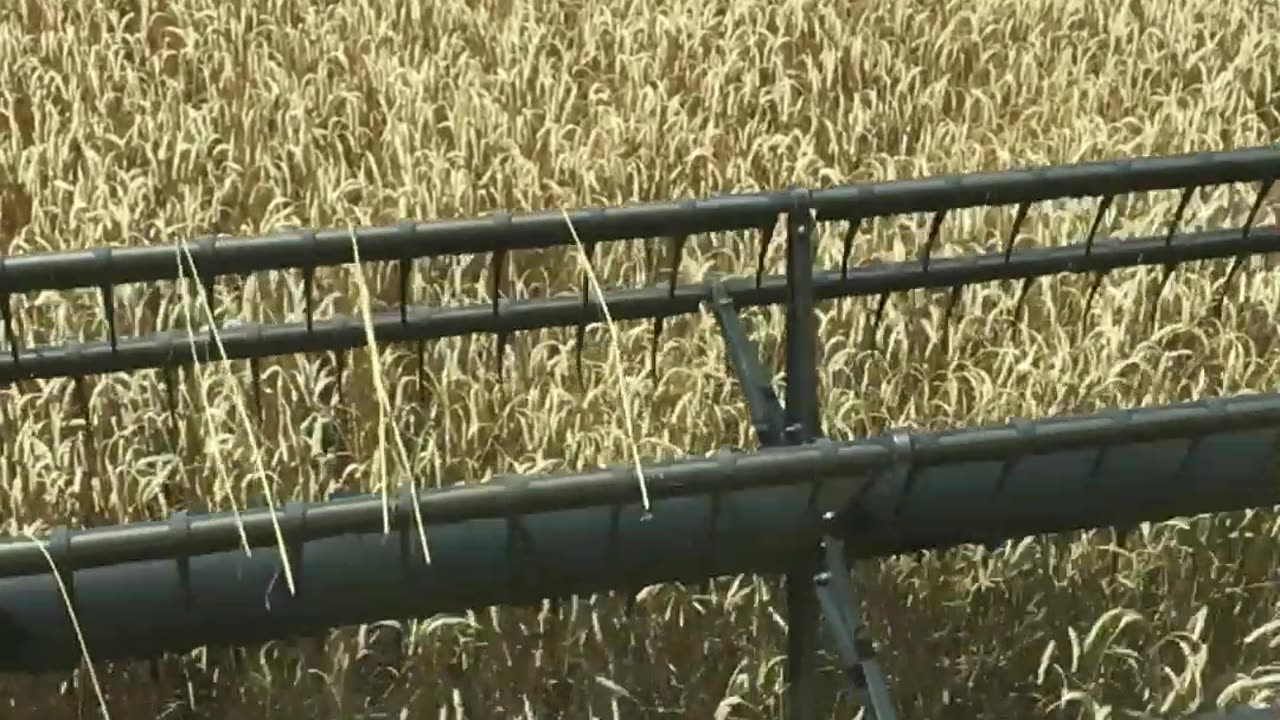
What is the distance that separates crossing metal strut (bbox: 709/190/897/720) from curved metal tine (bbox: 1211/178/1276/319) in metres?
0.85

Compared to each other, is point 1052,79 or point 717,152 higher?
point 1052,79

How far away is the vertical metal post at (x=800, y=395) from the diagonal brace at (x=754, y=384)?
1.3 inches

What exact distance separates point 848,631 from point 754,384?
0.43 m

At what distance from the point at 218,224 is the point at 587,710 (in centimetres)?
177

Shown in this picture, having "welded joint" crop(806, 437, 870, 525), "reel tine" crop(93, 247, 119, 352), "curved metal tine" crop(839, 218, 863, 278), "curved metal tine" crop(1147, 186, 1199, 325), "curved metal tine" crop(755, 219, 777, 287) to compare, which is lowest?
"welded joint" crop(806, 437, 870, 525)

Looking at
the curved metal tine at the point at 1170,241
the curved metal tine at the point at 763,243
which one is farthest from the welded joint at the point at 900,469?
the curved metal tine at the point at 1170,241

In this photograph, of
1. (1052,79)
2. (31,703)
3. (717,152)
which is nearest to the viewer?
(31,703)

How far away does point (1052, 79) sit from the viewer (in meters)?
3.97

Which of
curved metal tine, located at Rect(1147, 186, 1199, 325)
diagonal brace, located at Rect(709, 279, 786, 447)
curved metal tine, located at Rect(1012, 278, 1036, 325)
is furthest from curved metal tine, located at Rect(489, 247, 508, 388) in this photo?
curved metal tine, located at Rect(1147, 186, 1199, 325)

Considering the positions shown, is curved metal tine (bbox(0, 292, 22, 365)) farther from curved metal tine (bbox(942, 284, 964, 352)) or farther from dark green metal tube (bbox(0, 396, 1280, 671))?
curved metal tine (bbox(942, 284, 964, 352))

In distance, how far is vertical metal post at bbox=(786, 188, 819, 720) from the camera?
6.18ft

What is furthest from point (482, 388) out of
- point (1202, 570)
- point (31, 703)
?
point (1202, 570)

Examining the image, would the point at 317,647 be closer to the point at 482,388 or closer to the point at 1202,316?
the point at 482,388

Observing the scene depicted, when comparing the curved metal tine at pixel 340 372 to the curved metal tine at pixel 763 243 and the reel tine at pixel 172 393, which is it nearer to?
the reel tine at pixel 172 393
